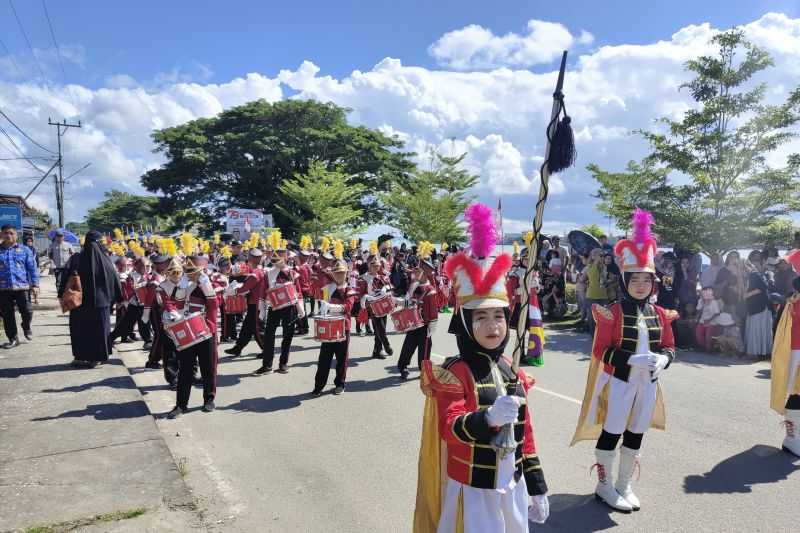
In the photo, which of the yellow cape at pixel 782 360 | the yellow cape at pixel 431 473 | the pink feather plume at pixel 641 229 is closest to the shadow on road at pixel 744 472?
the yellow cape at pixel 782 360

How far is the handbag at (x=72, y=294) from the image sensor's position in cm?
777

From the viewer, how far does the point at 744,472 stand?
15.3 ft

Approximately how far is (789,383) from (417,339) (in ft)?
15.4

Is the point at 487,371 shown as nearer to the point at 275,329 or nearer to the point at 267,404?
the point at 267,404

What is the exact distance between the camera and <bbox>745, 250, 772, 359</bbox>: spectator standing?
8.99 meters

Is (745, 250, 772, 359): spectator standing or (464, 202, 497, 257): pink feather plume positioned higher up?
(464, 202, 497, 257): pink feather plume

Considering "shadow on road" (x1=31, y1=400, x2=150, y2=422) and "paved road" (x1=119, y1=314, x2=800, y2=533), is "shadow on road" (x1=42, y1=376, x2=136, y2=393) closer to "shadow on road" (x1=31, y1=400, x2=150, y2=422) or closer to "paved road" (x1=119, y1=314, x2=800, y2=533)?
"paved road" (x1=119, y1=314, x2=800, y2=533)

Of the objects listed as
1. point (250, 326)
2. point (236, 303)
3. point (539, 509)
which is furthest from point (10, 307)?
point (539, 509)

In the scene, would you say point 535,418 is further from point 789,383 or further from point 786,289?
point 786,289

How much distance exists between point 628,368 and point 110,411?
549cm

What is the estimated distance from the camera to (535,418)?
6.10 m

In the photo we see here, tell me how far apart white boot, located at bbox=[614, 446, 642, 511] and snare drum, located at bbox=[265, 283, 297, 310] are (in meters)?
5.79

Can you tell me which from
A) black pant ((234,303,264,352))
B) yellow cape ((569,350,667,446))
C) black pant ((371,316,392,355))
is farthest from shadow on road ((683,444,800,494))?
black pant ((234,303,264,352))

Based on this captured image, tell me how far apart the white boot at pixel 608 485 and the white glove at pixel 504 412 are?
2293 mm
